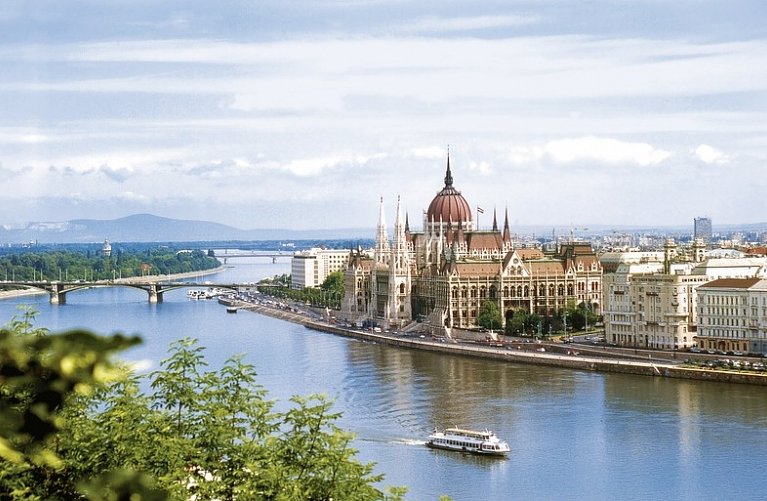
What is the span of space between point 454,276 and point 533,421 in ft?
52.7

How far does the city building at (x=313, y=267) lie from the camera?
55469mm

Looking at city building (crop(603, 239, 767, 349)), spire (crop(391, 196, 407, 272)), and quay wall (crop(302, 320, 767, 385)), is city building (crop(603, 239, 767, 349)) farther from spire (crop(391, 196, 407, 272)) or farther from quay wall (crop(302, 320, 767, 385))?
spire (crop(391, 196, 407, 272))

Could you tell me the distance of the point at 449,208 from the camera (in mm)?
38594

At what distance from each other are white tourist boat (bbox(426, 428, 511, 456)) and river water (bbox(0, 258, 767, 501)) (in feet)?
0.51

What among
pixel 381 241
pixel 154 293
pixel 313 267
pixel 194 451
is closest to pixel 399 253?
pixel 381 241

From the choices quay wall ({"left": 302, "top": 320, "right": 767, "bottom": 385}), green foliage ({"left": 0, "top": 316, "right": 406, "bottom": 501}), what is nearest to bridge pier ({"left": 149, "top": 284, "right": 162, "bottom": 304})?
quay wall ({"left": 302, "top": 320, "right": 767, "bottom": 385})

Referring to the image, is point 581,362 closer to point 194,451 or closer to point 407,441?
point 407,441

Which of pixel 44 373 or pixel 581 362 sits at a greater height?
pixel 44 373

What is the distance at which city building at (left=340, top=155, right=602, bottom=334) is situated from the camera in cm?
3291

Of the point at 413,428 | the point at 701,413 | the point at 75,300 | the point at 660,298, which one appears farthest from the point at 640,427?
the point at 75,300

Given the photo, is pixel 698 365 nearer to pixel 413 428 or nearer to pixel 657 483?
pixel 413 428

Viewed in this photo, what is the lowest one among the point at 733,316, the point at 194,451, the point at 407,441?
the point at 407,441

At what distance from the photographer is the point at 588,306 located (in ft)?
110

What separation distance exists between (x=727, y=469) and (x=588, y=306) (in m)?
20.3
